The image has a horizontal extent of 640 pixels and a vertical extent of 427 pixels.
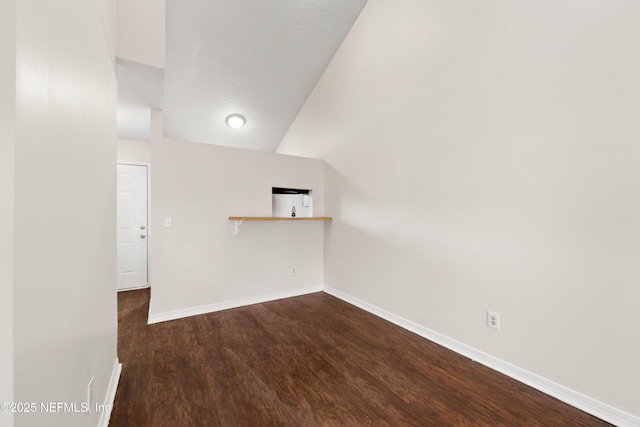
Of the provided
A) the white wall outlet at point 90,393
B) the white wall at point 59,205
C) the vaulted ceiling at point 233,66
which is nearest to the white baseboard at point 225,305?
the white wall at point 59,205

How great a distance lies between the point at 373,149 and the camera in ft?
10.8

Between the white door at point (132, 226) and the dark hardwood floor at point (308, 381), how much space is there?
165cm

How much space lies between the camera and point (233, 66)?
12.1ft

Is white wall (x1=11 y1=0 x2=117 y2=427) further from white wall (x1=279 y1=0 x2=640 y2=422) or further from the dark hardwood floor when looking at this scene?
white wall (x1=279 y1=0 x2=640 y2=422)

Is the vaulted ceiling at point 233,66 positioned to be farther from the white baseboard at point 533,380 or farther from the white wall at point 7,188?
the white baseboard at point 533,380

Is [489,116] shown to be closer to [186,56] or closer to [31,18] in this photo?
[31,18]

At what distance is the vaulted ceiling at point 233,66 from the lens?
10.1 feet

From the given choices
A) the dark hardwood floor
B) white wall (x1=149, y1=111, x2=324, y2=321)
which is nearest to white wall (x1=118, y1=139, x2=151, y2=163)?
white wall (x1=149, y1=111, x2=324, y2=321)

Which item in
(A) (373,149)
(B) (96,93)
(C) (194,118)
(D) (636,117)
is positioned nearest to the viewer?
(B) (96,93)

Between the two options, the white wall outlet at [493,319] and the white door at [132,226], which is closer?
the white wall outlet at [493,319]

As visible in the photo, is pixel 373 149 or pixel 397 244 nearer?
pixel 397 244

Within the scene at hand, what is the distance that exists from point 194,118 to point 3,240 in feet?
13.8

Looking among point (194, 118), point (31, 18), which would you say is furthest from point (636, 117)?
point (194, 118)

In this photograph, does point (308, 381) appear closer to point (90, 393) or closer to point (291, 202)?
point (90, 393)
